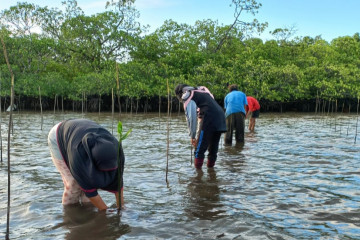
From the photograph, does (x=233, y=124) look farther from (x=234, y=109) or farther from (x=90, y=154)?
(x=90, y=154)

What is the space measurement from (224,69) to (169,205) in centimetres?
2363

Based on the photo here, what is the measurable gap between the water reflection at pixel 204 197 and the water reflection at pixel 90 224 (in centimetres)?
86

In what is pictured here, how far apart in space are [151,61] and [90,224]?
86.9 ft

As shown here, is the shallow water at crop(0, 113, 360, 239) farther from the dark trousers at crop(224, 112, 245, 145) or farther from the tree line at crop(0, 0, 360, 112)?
the tree line at crop(0, 0, 360, 112)

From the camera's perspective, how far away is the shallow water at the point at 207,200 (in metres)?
3.60

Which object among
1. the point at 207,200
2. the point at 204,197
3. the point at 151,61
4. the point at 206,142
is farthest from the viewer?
the point at 151,61

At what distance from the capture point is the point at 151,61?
96.8 feet

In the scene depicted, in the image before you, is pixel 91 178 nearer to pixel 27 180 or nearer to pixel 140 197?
pixel 140 197

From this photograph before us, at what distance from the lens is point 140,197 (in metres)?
4.74

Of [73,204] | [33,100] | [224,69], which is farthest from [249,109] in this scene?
[33,100]

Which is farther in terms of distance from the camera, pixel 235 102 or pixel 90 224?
pixel 235 102

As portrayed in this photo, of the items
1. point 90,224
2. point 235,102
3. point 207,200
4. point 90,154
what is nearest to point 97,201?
point 90,224

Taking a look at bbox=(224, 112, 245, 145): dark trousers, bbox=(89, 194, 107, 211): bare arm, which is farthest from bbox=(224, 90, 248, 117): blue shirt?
bbox=(89, 194, 107, 211): bare arm

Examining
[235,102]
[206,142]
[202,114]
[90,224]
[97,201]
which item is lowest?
[90,224]
